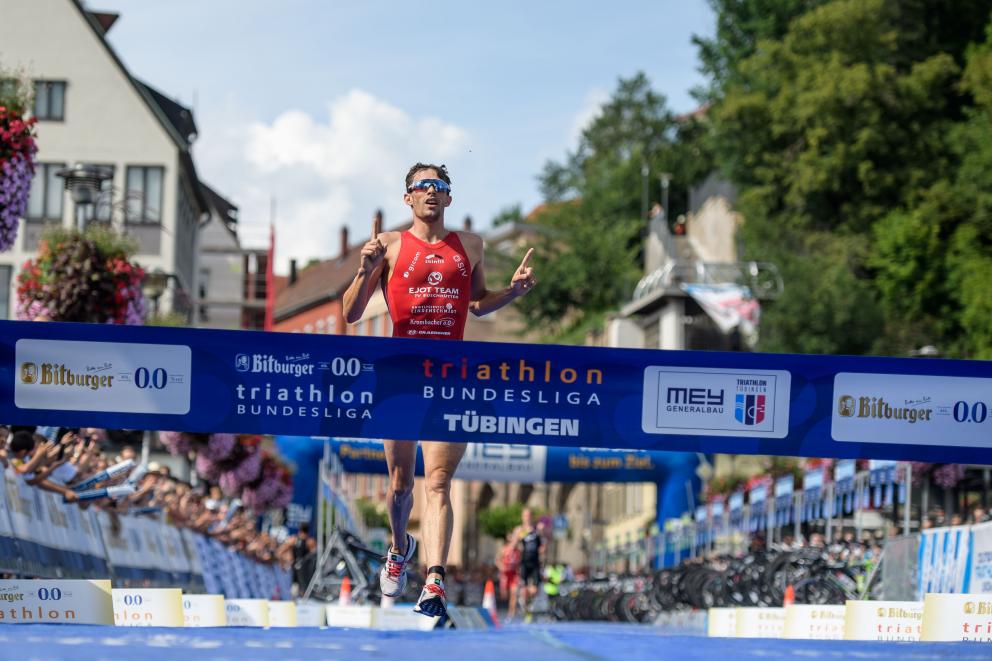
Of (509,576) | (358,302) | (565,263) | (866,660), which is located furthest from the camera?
(565,263)

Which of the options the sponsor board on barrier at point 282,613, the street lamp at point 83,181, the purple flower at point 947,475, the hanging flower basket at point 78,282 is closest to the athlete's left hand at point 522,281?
the sponsor board on barrier at point 282,613

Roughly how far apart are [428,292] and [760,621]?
6.44m

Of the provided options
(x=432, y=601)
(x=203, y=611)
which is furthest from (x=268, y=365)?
(x=203, y=611)

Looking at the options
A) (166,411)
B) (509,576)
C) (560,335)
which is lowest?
(509,576)

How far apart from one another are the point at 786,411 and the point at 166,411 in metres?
3.88

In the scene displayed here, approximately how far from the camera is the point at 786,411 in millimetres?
11164

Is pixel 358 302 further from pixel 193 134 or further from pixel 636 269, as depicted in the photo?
pixel 636 269

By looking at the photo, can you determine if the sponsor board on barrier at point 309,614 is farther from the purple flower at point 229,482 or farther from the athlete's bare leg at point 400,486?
the purple flower at point 229,482

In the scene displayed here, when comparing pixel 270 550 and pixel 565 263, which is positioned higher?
pixel 565 263

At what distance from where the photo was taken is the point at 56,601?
401 inches

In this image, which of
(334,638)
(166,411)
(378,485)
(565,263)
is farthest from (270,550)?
(378,485)

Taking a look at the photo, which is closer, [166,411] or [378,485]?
[166,411]

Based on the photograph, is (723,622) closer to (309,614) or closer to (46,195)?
(309,614)

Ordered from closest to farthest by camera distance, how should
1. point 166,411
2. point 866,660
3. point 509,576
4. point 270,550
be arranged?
1. point 866,660
2. point 166,411
3. point 270,550
4. point 509,576
